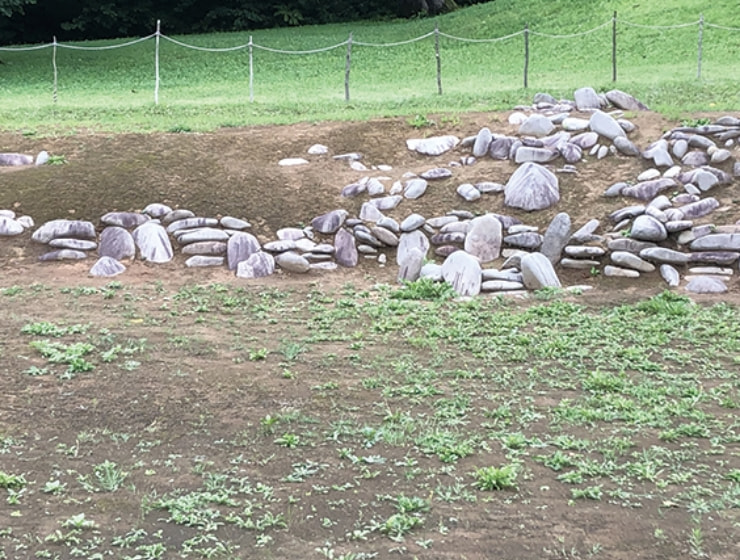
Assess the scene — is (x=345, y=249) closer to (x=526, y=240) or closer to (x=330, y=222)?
(x=330, y=222)

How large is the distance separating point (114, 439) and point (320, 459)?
1098mm

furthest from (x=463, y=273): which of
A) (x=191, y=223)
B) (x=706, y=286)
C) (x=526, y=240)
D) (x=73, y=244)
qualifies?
(x=73, y=244)

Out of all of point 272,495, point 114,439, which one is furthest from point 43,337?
point 272,495

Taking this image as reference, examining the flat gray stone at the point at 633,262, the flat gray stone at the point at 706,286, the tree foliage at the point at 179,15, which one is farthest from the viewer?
the tree foliage at the point at 179,15

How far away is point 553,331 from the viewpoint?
19.8 ft

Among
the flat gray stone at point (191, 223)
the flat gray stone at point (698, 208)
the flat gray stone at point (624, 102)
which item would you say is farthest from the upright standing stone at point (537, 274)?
the flat gray stone at point (624, 102)

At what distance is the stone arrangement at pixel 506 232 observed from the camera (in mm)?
7348

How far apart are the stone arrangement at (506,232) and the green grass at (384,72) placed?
1.56 m

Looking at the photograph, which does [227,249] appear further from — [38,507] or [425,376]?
[38,507]

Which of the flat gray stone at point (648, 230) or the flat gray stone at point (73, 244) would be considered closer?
the flat gray stone at point (648, 230)

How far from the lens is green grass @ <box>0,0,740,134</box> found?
38.7ft

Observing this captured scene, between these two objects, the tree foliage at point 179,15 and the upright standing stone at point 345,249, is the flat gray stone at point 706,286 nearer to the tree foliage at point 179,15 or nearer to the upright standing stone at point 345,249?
the upright standing stone at point 345,249

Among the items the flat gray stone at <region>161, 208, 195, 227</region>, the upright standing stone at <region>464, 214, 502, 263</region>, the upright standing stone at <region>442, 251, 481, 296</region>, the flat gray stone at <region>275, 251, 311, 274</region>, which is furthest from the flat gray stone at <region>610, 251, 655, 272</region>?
the flat gray stone at <region>161, 208, 195, 227</region>

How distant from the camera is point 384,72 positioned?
18438 mm
